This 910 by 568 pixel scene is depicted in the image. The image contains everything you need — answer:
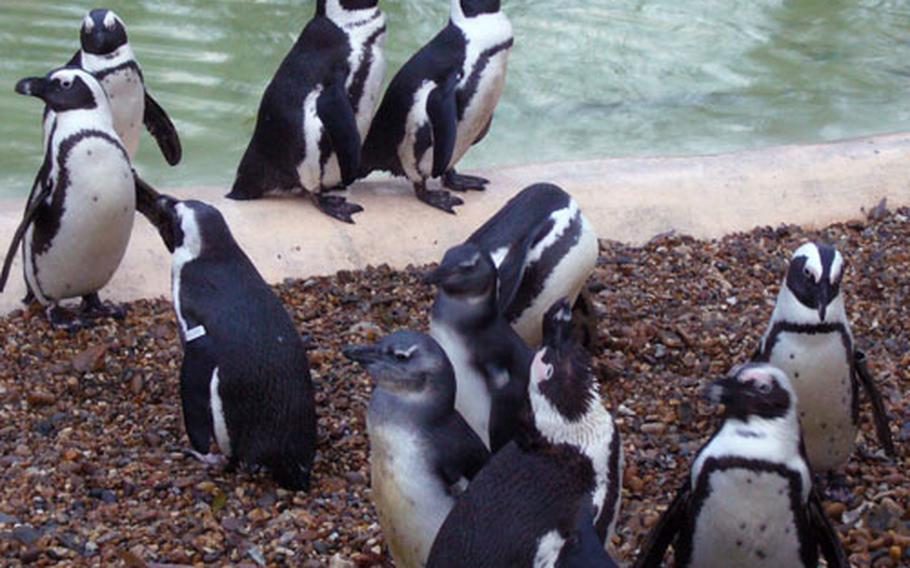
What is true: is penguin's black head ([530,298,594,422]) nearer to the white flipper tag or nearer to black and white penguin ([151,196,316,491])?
black and white penguin ([151,196,316,491])

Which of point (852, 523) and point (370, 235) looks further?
point (370, 235)

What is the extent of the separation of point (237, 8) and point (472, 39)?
13.1 feet

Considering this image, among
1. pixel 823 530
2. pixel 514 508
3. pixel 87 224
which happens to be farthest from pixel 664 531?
pixel 87 224

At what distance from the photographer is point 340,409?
4.52 meters

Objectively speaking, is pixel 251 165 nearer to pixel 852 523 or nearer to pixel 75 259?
pixel 75 259

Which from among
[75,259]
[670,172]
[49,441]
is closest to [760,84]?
[670,172]

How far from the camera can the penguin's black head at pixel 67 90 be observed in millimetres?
5160

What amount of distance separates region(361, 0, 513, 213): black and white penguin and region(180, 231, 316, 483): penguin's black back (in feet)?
6.28

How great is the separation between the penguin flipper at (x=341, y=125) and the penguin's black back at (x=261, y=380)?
177cm

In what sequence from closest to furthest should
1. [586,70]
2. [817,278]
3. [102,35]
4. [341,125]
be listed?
[817,278], [341,125], [102,35], [586,70]

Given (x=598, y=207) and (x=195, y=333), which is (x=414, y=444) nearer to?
(x=195, y=333)

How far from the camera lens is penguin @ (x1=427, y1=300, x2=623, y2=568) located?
2895mm

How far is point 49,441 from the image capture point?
4.33 metres

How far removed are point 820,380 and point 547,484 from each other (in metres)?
1.23
